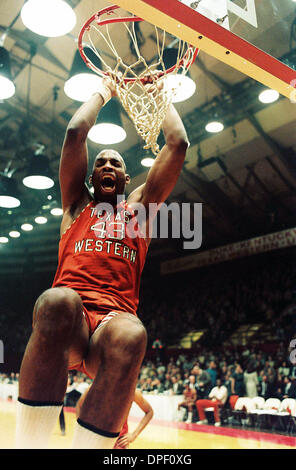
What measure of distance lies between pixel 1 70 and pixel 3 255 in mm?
12199

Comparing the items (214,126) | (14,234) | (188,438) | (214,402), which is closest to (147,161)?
(214,126)

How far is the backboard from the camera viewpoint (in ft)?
7.89

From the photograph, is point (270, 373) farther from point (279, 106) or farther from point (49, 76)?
point (49, 76)

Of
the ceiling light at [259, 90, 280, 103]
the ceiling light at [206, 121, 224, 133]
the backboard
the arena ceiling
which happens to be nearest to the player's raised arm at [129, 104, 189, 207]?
the backboard

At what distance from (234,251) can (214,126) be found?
5.35 metres

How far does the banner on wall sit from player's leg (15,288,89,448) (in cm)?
1096

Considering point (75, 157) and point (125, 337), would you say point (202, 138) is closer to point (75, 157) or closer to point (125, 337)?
point (75, 157)

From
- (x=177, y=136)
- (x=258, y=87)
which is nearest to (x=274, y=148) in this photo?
(x=258, y=87)

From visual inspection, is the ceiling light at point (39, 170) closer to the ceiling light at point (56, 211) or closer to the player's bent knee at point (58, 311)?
the ceiling light at point (56, 211)

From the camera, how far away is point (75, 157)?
6.70 feet

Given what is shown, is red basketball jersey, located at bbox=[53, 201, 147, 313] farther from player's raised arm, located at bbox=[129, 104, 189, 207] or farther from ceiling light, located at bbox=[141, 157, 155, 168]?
ceiling light, located at bbox=[141, 157, 155, 168]

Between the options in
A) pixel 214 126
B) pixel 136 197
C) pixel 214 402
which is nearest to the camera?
pixel 136 197

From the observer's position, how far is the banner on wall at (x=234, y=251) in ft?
39.2

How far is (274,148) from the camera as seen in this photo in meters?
9.96
